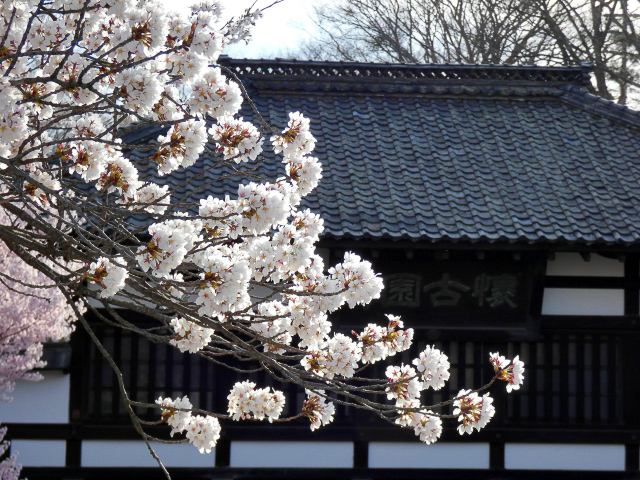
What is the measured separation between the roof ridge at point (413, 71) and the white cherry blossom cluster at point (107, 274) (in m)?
7.79

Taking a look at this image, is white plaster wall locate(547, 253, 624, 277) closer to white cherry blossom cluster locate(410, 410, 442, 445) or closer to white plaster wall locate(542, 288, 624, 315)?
white plaster wall locate(542, 288, 624, 315)

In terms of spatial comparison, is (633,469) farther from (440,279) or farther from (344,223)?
(344,223)

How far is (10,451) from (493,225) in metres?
5.46

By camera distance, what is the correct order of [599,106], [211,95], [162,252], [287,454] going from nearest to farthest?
[162,252] → [211,95] → [287,454] → [599,106]

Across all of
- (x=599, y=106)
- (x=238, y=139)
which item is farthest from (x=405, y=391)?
(x=599, y=106)

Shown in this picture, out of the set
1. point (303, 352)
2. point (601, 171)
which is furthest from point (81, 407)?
point (601, 171)

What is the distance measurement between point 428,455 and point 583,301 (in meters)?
2.35

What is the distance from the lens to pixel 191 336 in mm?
3377

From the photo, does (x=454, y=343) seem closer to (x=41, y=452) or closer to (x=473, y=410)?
(x=41, y=452)

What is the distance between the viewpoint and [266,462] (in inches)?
320

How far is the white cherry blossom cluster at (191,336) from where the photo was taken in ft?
11.0

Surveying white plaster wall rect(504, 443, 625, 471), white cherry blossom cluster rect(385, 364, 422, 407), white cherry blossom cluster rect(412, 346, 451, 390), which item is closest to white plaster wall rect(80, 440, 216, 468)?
white plaster wall rect(504, 443, 625, 471)

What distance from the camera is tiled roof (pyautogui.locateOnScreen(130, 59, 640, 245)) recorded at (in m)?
7.79

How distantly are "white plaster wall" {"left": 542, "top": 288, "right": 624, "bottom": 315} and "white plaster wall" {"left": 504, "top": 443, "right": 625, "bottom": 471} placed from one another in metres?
1.45
